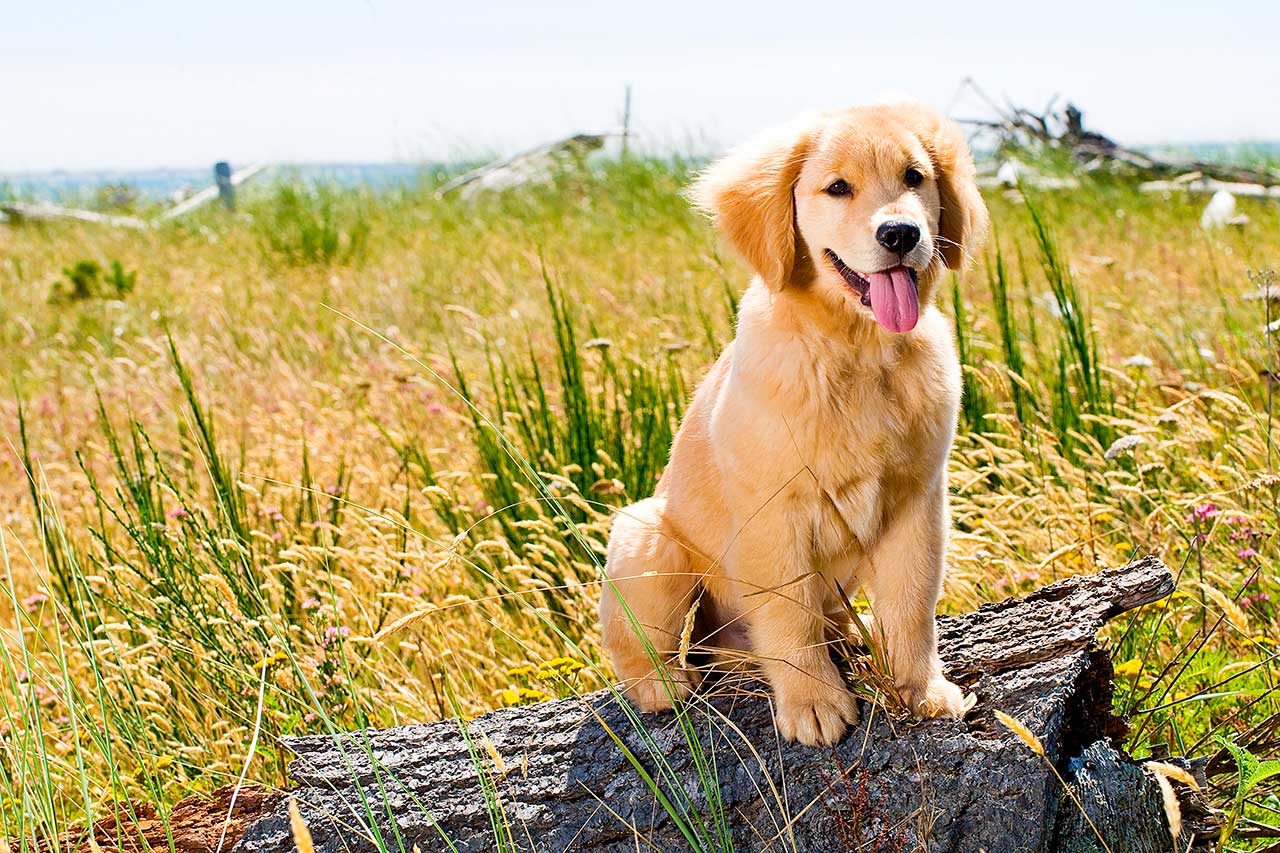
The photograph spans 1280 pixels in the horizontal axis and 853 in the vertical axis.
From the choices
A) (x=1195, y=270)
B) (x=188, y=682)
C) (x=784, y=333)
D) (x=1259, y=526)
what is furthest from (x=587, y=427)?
(x=1195, y=270)

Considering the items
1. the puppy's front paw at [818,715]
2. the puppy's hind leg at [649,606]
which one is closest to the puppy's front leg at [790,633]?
the puppy's front paw at [818,715]

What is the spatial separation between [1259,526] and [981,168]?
9.42 m

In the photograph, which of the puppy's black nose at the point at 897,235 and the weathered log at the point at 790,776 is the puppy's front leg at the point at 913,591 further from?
the puppy's black nose at the point at 897,235

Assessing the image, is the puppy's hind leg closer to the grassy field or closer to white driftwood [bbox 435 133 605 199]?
the grassy field

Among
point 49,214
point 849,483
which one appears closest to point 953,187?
point 849,483

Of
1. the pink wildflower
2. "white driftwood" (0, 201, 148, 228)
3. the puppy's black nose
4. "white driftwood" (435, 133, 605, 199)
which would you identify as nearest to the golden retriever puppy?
the puppy's black nose

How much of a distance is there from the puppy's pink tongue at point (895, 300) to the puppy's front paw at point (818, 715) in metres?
0.65

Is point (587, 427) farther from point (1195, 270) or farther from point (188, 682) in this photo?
point (1195, 270)

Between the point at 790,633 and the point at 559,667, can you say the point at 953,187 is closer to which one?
the point at 790,633

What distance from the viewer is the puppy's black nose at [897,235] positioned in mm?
2006

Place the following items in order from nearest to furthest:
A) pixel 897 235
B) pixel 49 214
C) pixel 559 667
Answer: pixel 897 235, pixel 559 667, pixel 49 214

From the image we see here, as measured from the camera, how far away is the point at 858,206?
2.10 m

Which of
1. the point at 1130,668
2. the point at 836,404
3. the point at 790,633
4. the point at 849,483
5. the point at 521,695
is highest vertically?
the point at 836,404

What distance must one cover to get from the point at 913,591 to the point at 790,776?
0.40 meters
